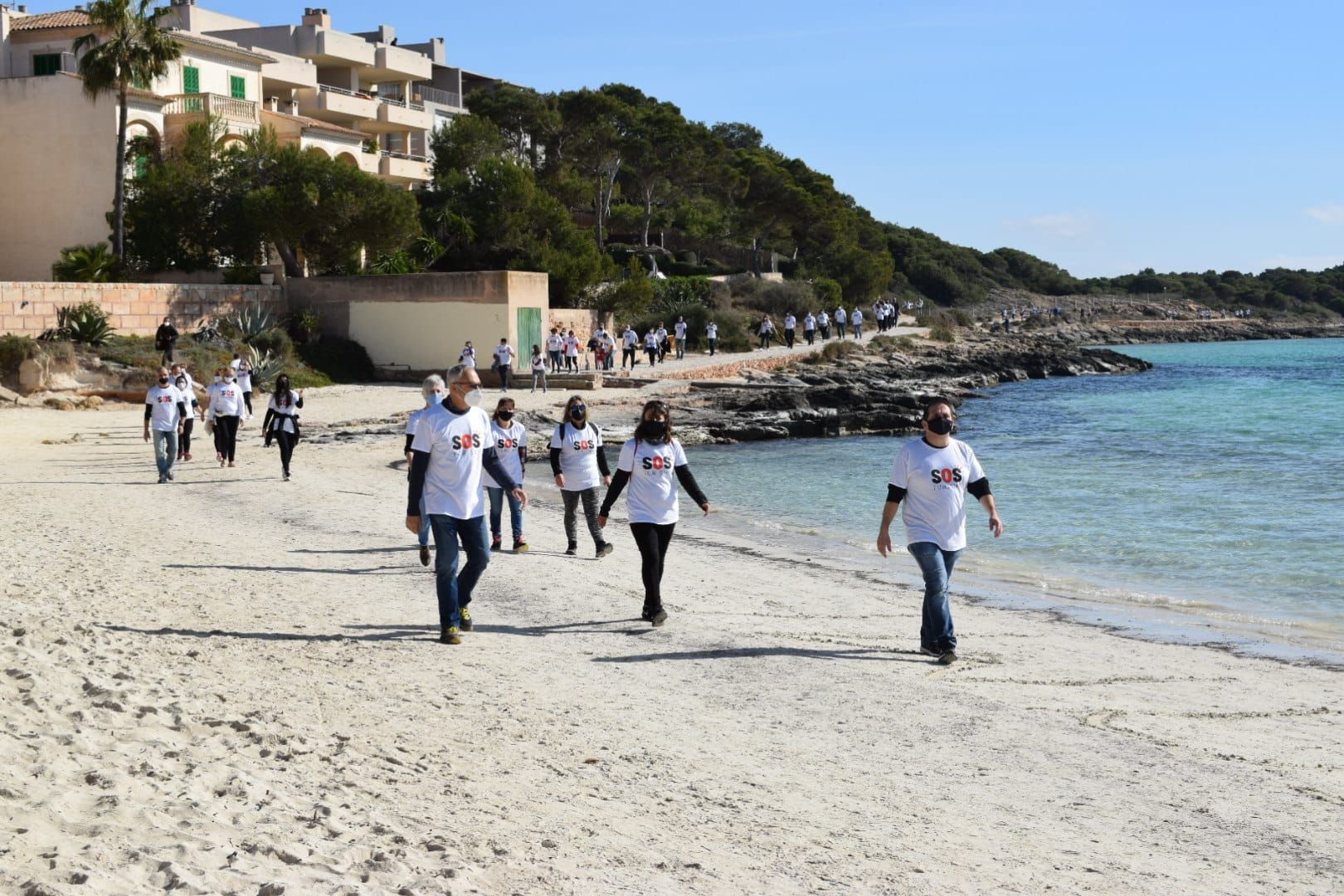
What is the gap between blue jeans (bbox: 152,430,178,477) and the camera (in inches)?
699

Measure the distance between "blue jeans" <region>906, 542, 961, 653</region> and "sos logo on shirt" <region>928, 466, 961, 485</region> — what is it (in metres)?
0.42

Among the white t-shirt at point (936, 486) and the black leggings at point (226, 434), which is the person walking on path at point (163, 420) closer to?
the black leggings at point (226, 434)

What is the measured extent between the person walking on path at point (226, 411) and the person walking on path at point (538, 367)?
50.7 ft

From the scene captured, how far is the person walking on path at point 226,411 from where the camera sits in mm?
18844

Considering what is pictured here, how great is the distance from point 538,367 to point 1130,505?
17.9 meters

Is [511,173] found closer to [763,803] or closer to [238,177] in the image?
[238,177]

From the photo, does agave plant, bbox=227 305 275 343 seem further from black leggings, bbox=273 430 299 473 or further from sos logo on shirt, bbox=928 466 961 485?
sos logo on shirt, bbox=928 466 961 485

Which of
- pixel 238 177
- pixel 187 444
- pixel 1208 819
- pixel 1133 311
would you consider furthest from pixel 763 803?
pixel 1133 311

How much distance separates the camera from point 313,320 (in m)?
36.5

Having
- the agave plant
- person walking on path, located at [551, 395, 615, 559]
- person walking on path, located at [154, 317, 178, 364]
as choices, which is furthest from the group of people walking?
the agave plant

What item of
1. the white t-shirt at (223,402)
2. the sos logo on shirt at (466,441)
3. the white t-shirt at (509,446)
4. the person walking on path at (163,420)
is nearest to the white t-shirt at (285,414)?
the white t-shirt at (223,402)

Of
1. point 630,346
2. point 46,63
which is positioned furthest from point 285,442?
point 46,63

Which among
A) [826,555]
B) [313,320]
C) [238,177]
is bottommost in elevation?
[826,555]

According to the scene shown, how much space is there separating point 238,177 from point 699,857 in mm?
36187
